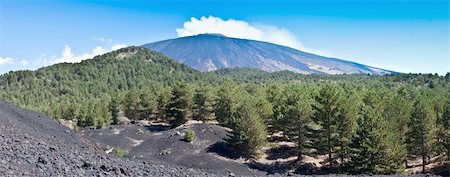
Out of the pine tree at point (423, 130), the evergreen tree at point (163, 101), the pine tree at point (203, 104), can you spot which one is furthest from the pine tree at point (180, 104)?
the pine tree at point (423, 130)

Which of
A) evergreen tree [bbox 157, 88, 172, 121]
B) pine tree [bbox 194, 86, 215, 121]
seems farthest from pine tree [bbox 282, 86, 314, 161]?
evergreen tree [bbox 157, 88, 172, 121]

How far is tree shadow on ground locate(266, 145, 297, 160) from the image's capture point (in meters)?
38.3

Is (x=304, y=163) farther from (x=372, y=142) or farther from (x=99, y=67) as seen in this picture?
(x=99, y=67)

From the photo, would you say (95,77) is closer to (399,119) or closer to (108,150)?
(108,150)

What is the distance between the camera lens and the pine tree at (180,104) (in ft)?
165

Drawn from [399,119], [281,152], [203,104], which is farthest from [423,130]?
[203,104]

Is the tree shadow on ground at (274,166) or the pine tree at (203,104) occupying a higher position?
the pine tree at (203,104)

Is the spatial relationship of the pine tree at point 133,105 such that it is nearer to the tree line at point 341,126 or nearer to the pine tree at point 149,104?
the pine tree at point 149,104

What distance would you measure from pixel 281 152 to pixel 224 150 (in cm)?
528

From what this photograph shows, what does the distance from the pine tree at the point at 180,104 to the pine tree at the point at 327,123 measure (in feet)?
67.1

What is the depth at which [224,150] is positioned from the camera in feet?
129

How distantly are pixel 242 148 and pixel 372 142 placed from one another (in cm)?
1311

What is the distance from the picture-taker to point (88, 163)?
14.5 metres

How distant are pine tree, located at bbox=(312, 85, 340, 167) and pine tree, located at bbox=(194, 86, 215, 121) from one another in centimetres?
2136
